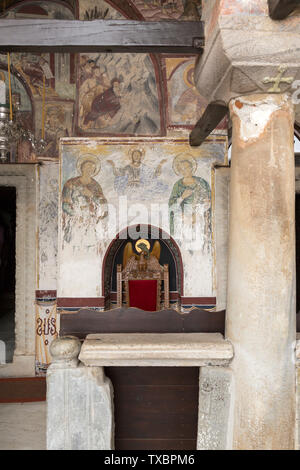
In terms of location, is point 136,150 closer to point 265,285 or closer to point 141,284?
point 141,284

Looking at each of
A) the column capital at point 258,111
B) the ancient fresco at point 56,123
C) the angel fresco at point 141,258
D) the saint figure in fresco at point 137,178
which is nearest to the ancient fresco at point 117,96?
the saint figure in fresco at point 137,178

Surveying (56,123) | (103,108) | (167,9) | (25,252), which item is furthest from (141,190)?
(167,9)

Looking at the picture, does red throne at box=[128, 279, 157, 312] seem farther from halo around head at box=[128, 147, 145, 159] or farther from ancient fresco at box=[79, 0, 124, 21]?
ancient fresco at box=[79, 0, 124, 21]

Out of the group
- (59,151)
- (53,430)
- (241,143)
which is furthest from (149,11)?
(53,430)

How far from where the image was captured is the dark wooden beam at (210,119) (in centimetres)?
371

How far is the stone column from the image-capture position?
2414mm

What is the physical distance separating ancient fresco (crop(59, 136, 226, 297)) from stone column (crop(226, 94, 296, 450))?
3532mm

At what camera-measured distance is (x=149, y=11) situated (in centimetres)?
548

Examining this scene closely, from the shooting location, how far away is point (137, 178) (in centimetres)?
609

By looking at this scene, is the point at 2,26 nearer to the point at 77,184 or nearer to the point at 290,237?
the point at 290,237

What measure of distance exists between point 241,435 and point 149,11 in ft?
17.8

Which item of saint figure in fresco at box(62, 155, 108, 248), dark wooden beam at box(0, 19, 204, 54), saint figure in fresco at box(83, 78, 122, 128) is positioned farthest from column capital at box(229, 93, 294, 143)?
saint figure in fresco at box(83, 78, 122, 128)

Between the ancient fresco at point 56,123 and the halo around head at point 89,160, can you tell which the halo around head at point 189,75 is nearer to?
the halo around head at point 89,160
